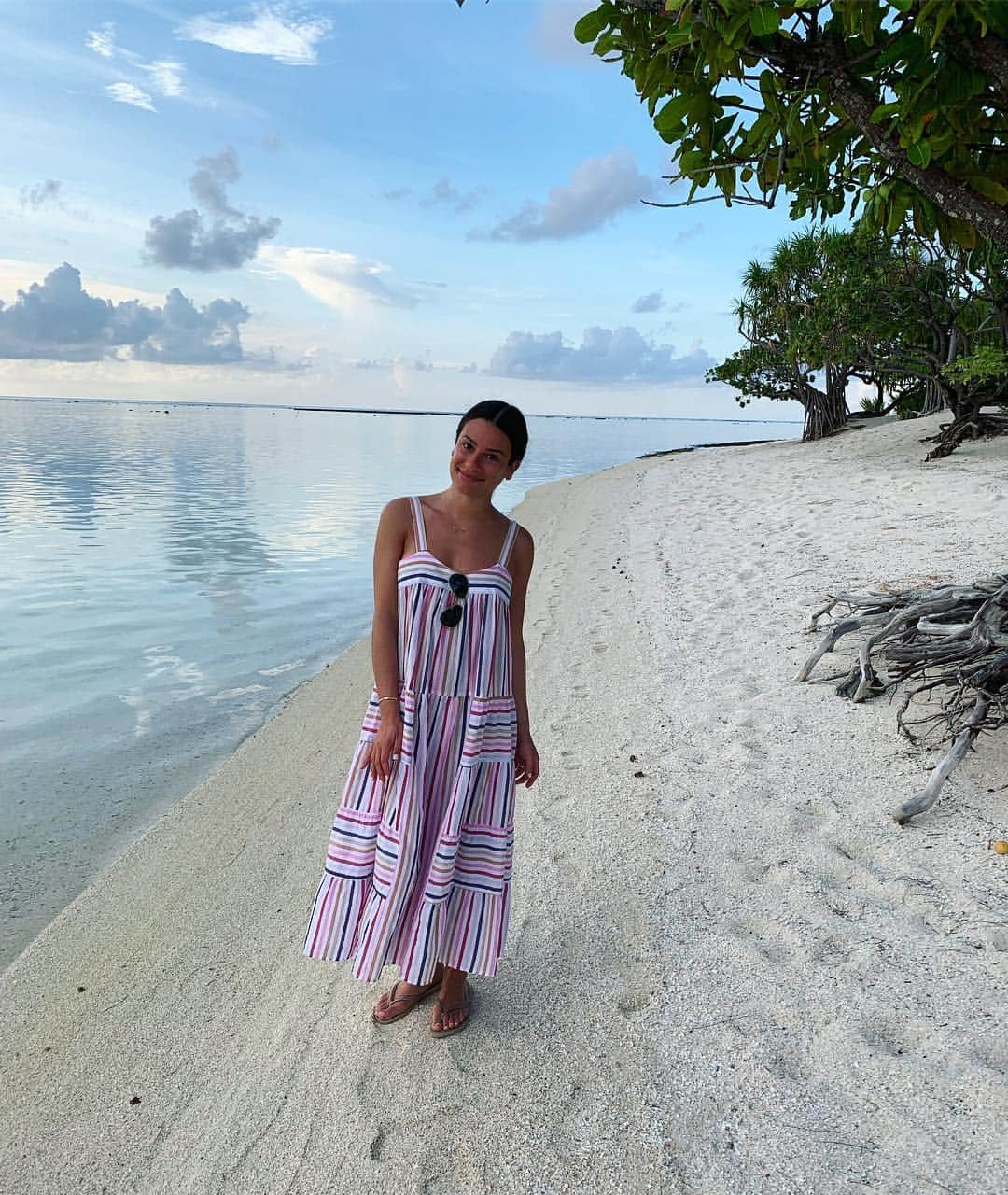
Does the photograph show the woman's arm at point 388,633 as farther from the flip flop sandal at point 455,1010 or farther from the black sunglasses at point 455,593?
the flip flop sandal at point 455,1010

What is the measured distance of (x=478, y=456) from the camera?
2.43 m

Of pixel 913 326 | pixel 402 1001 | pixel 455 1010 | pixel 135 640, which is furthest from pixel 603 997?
pixel 913 326

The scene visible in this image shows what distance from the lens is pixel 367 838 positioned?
8.28ft

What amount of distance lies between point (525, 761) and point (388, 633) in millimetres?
627

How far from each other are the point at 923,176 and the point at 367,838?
9.30ft

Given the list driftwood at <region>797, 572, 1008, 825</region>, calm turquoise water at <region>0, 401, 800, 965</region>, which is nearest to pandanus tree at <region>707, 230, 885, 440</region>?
calm turquoise water at <region>0, 401, 800, 965</region>

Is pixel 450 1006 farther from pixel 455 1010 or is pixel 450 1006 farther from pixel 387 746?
pixel 387 746

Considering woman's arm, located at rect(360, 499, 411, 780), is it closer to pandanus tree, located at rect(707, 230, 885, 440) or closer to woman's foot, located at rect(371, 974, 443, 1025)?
woman's foot, located at rect(371, 974, 443, 1025)

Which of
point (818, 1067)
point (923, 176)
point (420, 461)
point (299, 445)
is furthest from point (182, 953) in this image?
point (299, 445)

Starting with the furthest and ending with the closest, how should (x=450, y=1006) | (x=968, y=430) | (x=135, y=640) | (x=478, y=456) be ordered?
1. (x=968, y=430)
2. (x=135, y=640)
3. (x=450, y=1006)
4. (x=478, y=456)

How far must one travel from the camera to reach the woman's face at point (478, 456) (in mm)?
2430

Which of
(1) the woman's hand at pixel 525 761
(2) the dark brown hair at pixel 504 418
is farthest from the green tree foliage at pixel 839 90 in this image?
(1) the woman's hand at pixel 525 761

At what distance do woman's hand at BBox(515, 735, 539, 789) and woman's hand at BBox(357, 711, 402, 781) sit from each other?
42 centimetres

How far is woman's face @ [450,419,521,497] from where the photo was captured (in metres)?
2.43
